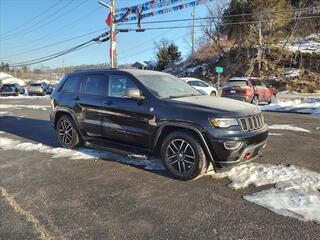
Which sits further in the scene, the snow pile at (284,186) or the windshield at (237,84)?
the windshield at (237,84)

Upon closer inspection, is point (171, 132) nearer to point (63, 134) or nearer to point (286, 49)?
point (63, 134)

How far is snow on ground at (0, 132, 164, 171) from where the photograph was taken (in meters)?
6.44

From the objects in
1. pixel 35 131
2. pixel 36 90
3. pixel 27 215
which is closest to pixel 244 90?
Result: pixel 35 131

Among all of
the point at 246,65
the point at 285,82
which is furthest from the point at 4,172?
the point at 246,65

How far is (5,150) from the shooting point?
788cm

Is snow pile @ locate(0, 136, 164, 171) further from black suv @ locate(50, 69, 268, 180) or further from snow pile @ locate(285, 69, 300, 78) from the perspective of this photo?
snow pile @ locate(285, 69, 300, 78)

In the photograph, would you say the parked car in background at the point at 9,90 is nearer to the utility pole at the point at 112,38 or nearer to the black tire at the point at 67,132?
the utility pole at the point at 112,38

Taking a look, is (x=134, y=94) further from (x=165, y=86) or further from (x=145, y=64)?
(x=145, y=64)

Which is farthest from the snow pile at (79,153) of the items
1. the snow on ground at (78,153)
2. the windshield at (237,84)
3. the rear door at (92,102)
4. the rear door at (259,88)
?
the rear door at (259,88)

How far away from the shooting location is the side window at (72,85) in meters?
7.39

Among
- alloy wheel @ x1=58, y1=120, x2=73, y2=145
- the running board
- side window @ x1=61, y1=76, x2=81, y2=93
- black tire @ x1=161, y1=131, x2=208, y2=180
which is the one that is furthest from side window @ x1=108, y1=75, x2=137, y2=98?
alloy wheel @ x1=58, y1=120, x2=73, y2=145

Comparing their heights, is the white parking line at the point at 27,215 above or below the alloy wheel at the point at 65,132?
below

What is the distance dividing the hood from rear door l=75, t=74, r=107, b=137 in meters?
1.67

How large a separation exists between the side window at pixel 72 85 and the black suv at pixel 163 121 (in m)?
0.03
